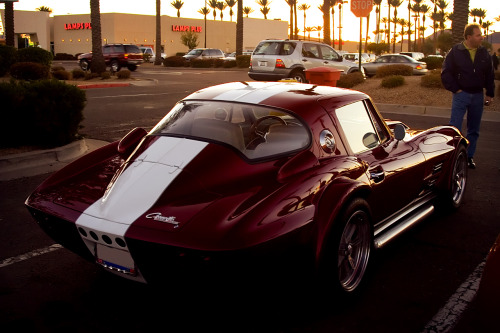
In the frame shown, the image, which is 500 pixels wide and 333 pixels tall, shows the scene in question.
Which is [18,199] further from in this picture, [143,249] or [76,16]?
[76,16]

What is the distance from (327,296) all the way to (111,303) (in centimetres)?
143

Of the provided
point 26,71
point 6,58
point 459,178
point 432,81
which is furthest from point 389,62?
point 459,178

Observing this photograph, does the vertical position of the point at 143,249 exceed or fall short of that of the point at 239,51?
it falls short

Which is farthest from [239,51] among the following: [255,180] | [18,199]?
[255,180]

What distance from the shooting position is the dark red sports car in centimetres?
294

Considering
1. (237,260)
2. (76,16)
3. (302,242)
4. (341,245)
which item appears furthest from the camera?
(76,16)

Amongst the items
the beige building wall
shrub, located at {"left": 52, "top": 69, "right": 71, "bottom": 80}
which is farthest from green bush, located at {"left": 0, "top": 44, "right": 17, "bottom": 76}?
the beige building wall

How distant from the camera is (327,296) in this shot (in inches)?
137

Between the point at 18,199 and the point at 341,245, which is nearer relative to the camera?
the point at 341,245

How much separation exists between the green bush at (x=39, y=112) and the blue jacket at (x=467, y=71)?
552 cm

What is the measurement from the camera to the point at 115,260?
314 cm

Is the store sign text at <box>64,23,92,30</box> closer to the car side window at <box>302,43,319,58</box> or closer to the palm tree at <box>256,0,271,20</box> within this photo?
the palm tree at <box>256,0,271,20</box>

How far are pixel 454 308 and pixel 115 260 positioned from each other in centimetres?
222

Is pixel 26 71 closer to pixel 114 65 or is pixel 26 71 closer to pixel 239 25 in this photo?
pixel 114 65
